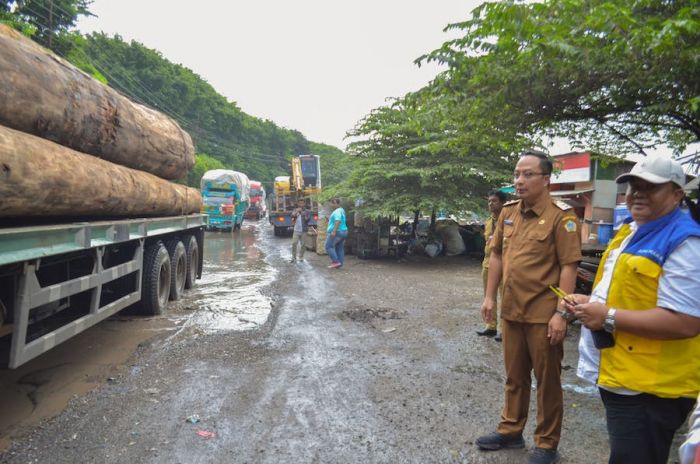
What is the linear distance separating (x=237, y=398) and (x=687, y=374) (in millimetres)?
3105

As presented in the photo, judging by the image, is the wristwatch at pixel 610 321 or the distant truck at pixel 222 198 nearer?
the wristwatch at pixel 610 321

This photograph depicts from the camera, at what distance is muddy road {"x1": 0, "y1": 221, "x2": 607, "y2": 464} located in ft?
9.78

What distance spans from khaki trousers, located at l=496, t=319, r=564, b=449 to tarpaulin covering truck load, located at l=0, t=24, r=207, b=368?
3212 mm

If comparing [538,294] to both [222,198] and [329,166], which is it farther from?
[329,166]

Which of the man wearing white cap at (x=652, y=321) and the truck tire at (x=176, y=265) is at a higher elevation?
the man wearing white cap at (x=652, y=321)

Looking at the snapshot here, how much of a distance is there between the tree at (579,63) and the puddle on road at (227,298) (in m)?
4.18

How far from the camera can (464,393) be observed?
3.99 m

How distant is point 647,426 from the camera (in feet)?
5.95

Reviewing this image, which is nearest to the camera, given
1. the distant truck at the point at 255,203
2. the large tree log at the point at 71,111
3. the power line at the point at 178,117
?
the large tree log at the point at 71,111

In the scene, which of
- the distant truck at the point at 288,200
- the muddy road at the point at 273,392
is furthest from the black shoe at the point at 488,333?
the distant truck at the point at 288,200

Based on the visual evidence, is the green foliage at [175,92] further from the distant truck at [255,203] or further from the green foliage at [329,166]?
the distant truck at [255,203]

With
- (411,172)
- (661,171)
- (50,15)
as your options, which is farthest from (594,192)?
(50,15)

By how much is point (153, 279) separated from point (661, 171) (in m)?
5.83

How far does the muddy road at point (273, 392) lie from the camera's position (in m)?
2.98
